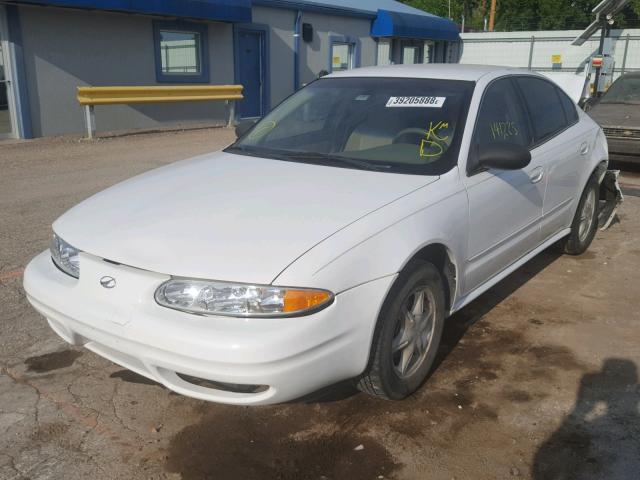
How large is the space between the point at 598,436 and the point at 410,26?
19.1 metres

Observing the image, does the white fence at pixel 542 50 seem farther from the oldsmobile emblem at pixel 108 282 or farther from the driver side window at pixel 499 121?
the oldsmobile emblem at pixel 108 282

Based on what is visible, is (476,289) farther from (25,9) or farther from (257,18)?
(257,18)

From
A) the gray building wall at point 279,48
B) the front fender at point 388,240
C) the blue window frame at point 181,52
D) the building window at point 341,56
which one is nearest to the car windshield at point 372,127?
the front fender at point 388,240

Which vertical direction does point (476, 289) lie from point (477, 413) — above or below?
above

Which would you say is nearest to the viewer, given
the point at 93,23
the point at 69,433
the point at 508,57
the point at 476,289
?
the point at 69,433

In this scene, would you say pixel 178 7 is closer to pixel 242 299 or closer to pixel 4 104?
pixel 4 104

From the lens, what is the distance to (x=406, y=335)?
3148 millimetres

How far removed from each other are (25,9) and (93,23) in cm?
141

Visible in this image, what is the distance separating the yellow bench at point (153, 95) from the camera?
11988mm

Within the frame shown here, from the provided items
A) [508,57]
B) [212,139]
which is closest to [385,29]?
[508,57]

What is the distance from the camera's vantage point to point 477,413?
3.17m

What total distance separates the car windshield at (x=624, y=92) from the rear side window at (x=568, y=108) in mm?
5561

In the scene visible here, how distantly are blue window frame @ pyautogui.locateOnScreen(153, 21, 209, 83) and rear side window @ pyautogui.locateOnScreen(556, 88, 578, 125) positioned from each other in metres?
10.6

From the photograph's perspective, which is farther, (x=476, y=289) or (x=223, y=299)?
(x=476, y=289)
